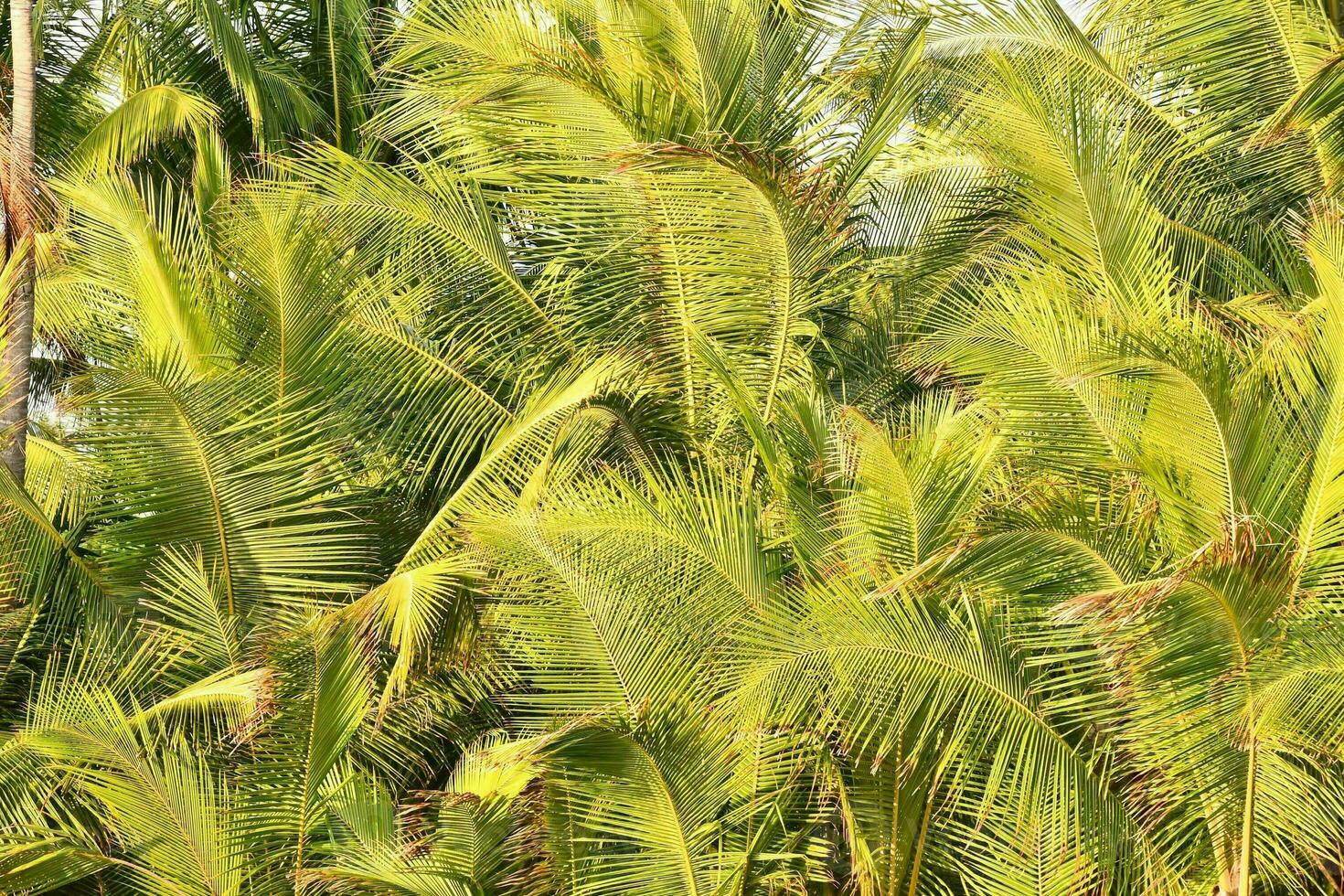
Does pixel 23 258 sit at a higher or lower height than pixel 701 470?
lower

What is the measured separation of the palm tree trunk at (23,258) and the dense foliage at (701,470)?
11.3 inches

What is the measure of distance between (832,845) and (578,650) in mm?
1572

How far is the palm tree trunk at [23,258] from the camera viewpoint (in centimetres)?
866

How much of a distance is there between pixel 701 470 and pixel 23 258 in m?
4.28

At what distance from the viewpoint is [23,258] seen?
877cm

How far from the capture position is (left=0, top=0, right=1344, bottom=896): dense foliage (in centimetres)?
602

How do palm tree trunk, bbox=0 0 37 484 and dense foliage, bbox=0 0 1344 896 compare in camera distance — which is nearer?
dense foliage, bbox=0 0 1344 896

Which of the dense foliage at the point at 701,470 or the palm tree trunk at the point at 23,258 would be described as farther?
the palm tree trunk at the point at 23,258

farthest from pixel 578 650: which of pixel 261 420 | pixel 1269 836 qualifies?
pixel 1269 836

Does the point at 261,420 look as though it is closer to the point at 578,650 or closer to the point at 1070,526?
the point at 578,650

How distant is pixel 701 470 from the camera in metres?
7.84

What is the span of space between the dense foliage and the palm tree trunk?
0.29m

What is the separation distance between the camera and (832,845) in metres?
7.12

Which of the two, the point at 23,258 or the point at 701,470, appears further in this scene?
the point at 23,258
